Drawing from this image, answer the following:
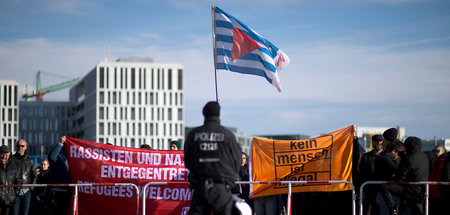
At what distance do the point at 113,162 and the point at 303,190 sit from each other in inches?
136

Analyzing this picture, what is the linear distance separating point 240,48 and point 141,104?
119587mm

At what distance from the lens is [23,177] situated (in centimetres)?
1322

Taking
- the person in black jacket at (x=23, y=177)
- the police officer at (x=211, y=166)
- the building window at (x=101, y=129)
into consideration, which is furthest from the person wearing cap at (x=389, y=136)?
the building window at (x=101, y=129)

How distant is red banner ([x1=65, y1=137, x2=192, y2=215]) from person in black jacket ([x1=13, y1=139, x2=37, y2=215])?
1141 millimetres

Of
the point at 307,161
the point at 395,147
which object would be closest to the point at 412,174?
the point at 395,147

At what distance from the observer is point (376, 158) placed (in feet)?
41.4

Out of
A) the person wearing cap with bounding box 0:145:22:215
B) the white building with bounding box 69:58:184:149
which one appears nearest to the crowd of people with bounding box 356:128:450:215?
the person wearing cap with bounding box 0:145:22:215

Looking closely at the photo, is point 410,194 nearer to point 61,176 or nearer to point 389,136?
point 389,136

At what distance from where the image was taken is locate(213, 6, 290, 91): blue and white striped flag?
578 inches

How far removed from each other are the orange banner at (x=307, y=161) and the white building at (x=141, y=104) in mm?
120046

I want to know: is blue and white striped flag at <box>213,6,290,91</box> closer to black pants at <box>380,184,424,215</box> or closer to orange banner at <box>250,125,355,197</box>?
orange banner at <box>250,125,355,197</box>

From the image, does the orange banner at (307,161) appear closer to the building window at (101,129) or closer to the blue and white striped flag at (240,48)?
the blue and white striped flag at (240,48)

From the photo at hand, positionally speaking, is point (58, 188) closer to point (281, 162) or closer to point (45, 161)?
point (45, 161)

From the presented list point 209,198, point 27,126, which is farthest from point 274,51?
point 27,126
